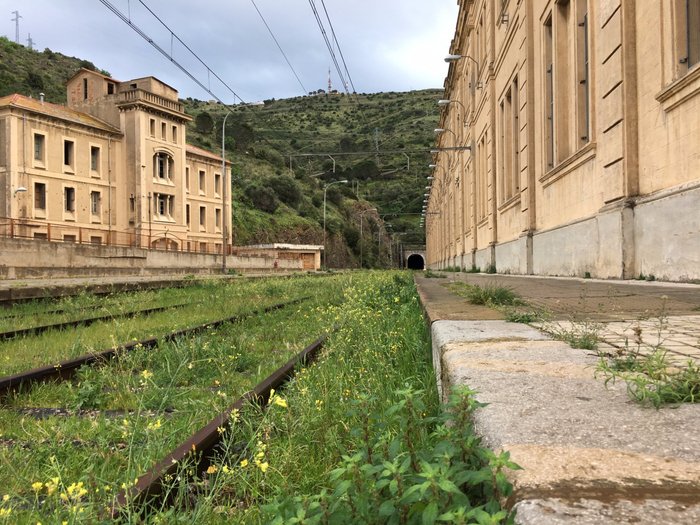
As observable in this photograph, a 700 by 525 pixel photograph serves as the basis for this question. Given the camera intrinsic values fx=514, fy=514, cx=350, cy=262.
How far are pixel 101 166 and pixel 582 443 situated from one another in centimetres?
4769

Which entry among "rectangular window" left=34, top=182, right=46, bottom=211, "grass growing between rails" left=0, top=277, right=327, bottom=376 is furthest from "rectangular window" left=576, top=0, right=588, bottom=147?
"rectangular window" left=34, top=182, right=46, bottom=211

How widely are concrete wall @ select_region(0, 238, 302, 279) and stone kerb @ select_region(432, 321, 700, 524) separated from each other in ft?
70.2

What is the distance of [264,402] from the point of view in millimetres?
3436

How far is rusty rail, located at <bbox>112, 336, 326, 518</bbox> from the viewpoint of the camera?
181cm

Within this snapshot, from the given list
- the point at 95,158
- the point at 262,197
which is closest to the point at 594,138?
the point at 95,158

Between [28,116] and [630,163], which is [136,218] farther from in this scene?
[630,163]

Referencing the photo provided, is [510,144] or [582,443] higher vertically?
[510,144]

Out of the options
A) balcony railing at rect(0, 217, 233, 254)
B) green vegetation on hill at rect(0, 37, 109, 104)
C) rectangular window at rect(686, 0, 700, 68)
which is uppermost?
green vegetation on hill at rect(0, 37, 109, 104)

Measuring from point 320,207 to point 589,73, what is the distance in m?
75.9

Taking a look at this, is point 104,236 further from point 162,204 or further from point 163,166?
point 163,166

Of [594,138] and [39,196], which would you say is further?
[39,196]

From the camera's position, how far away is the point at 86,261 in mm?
27391

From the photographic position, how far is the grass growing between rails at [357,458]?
1197mm

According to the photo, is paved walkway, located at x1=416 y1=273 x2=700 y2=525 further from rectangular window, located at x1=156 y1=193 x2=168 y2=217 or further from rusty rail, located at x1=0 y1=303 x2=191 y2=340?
rectangular window, located at x1=156 y1=193 x2=168 y2=217
